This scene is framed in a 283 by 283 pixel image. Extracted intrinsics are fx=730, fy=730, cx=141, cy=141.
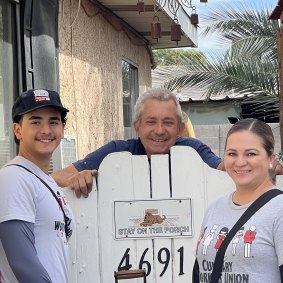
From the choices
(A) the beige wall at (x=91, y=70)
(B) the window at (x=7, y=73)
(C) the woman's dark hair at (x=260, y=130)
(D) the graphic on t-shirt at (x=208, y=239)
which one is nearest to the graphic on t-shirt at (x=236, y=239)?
(D) the graphic on t-shirt at (x=208, y=239)

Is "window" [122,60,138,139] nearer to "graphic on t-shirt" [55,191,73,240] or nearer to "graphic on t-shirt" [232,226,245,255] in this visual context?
"graphic on t-shirt" [55,191,73,240]

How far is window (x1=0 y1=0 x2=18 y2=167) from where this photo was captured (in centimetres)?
629

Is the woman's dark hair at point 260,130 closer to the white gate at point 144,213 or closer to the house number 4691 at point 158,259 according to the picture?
the white gate at point 144,213

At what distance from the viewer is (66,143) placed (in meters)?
7.87

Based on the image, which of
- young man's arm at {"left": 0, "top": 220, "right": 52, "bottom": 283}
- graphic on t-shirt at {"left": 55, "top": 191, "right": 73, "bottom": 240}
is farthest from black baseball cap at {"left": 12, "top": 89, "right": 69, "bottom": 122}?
young man's arm at {"left": 0, "top": 220, "right": 52, "bottom": 283}

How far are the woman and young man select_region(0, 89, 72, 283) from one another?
60 centimetres

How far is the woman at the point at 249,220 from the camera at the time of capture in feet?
8.54

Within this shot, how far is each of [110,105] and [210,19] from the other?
22.9ft

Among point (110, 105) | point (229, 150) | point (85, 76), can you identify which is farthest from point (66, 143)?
point (229, 150)

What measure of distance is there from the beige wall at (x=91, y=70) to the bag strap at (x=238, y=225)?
17.9ft

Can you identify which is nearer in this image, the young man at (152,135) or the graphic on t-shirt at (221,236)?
the graphic on t-shirt at (221,236)

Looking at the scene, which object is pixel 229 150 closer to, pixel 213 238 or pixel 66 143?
pixel 213 238

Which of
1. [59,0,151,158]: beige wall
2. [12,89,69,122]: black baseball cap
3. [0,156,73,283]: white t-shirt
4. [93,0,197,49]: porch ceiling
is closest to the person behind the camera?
[0,156,73,283]: white t-shirt

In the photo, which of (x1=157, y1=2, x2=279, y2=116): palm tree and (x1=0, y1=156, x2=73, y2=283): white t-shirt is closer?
(x1=0, y1=156, x2=73, y2=283): white t-shirt
